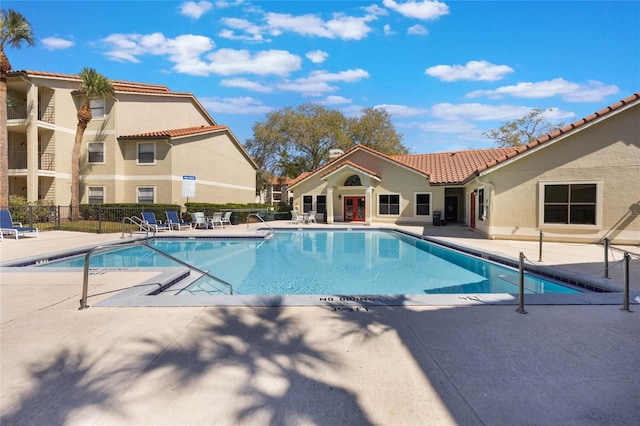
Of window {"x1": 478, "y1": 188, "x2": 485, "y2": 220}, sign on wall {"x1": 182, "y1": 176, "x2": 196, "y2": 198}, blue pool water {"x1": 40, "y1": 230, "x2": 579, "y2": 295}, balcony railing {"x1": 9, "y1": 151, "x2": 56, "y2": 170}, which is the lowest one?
blue pool water {"x1": 40, "y1": 230, "x2": 579, "y2": 295}

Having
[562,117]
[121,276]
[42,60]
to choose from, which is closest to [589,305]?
[121,276]

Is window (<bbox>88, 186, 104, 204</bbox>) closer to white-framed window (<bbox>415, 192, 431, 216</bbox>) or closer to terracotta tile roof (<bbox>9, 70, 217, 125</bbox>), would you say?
terracotta tile roof (<bbox>9, 70, 217, 125</bbox>)

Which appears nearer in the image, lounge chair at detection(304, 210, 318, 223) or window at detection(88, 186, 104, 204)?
window at detection(88, 186, 104, 204)

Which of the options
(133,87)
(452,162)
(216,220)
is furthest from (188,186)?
(452,162)

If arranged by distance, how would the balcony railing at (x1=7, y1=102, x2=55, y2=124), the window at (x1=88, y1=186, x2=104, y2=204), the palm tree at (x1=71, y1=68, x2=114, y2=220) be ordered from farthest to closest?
the window at (x1=88, y1=186, x2=104, y2=204)
the balcony railing at (x1=7, y1=102, x2=55, y2=124)
the palm tree at (x1=71, y1=68, x2=114, y2=220)

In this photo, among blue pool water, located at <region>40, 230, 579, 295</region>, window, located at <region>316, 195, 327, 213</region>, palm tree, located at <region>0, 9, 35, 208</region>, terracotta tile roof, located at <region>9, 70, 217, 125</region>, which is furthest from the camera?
window, located at <region>316, 195, 327, 213</region>

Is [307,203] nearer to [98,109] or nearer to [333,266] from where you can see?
[98,109]

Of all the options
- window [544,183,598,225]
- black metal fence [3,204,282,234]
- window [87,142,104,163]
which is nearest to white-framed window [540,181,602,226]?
window [544,183,598,225]

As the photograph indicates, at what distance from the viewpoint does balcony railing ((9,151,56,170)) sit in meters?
22.5

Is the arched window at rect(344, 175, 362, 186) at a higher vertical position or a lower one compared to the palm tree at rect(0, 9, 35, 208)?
lower

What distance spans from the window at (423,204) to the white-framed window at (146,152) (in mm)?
19267

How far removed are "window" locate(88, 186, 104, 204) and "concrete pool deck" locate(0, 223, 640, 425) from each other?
2065 centimetres

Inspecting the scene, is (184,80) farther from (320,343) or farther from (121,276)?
(320,343)

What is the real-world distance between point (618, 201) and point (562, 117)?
31.8 m
